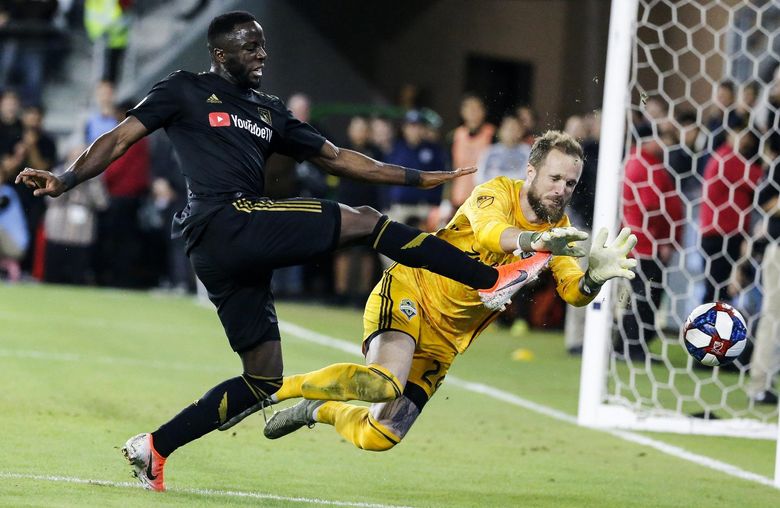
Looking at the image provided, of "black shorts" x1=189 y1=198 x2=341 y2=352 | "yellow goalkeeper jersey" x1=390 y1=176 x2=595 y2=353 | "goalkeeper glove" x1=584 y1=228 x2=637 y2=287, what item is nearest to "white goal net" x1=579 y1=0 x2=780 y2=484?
"yellow goalkeeper jersey" x1=390 y1=176 x2=595 y2=353

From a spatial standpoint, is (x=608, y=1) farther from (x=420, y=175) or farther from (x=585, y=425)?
(x=420, y=175)

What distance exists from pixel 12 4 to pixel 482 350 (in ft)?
33.1

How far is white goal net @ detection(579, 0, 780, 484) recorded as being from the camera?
8820 mm

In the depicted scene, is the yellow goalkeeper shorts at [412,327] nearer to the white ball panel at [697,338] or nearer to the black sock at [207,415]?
the black sock at [207,415]

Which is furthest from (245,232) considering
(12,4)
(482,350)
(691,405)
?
(12,4)

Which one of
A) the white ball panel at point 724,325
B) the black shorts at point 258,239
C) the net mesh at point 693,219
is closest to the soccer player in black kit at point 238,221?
the black shorts at point 258,239

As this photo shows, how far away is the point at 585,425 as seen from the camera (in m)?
8.98

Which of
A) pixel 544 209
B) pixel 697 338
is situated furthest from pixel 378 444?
pixel 697 338

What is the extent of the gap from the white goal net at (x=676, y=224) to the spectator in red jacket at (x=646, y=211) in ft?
0.05

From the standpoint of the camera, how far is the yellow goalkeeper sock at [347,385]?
5.84 m

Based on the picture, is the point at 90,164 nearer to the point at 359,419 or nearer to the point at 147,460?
the point at 147,460

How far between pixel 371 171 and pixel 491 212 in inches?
23.8

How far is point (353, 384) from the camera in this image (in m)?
5.85

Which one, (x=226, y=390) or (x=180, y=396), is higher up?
(x=226, y=390)
